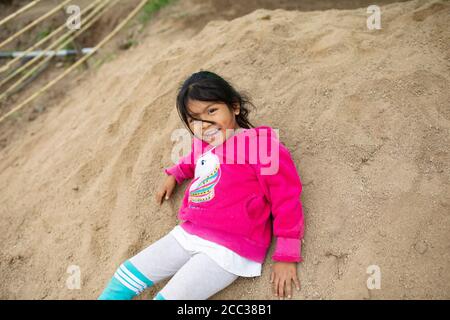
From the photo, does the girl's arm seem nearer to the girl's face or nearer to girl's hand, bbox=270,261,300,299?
girl's hand, bbox=270,261,300,299

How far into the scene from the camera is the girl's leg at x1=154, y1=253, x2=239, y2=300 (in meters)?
1.41

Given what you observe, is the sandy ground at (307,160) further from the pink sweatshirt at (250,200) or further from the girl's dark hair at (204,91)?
the girl's dark hair at (204,91)

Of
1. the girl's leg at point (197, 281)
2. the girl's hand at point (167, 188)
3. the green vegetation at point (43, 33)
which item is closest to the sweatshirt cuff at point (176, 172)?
the girl's hand at point (167, 188)

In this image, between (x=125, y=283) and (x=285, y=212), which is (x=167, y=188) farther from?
(x=285, y=212)

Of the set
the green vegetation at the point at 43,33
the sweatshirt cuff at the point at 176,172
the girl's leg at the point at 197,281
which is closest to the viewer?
the girl's leg at the point at 197,281

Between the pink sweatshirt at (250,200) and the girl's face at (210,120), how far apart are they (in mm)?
61

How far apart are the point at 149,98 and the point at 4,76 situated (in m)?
2.53

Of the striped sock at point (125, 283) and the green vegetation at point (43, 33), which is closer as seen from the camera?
the striped sock at point (125, 283)

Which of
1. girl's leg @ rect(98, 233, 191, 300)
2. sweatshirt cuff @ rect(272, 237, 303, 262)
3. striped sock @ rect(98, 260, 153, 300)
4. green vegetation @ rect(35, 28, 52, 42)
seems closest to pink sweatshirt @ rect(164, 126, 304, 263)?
sweatshirt cuff @ rect(272, 237, 303, 262)

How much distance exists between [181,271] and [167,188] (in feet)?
1.70

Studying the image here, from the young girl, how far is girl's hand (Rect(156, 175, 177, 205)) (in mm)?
281

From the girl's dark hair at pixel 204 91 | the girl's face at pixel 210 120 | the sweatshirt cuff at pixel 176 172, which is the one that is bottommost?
the sweatshirt cuff at pixel 176 172

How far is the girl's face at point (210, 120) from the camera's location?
1.51m

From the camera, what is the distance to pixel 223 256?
4.74 feet
